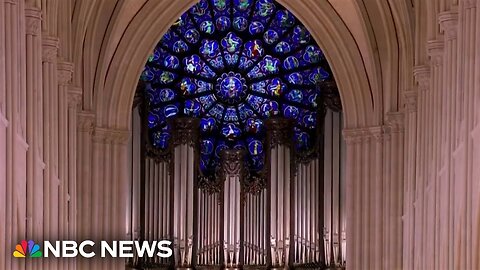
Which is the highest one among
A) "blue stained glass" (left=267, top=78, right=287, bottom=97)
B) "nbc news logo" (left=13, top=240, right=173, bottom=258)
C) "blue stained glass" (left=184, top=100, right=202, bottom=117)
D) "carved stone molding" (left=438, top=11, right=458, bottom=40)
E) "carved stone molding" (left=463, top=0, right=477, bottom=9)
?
"carved stone molding" (left=463, top=0, right=477, bottom=9)

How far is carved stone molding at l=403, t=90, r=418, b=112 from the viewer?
26703mm

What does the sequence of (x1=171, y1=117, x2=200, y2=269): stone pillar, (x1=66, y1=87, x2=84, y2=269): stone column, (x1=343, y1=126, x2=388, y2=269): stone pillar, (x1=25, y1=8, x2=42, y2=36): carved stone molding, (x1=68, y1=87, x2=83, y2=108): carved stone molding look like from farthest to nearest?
(x1=171, y1=117, x2=200, y2=269): stone pillar < (x1=343, y1=126, x2=388, y2=269): stone pillar < (x1=68, y1=87, x2=83, y2=108): carved stone molding < (x1=66, y1=87, x2=84, y2=269): stone column < (x1=25, y1=8, x2=42, y2=36): carved stone molding

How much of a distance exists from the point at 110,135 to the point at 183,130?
335 centimetres

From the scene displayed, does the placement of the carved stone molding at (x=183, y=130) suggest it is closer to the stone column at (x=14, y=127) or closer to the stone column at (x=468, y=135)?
the stone column at (x=14, y=127)

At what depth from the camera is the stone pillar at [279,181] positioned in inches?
1318

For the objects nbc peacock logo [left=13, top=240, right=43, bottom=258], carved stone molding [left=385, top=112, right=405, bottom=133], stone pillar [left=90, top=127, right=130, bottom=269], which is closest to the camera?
nbc peacock logo [left=13, top=240, right=43, bottom=258]

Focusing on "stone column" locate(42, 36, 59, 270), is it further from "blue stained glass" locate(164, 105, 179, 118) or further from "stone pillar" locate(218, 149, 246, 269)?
"stone pillar" locate(218, 149, 246, 269)

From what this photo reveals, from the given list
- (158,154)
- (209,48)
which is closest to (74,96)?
(158,154)

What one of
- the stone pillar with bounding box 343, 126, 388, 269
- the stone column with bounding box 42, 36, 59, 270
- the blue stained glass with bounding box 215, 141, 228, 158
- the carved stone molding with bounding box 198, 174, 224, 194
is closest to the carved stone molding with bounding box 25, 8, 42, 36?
the stone column with bounding box 42, 36, 59, 270

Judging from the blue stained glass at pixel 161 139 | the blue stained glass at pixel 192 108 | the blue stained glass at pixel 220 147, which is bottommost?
the blue stained glass at pixel 220 147

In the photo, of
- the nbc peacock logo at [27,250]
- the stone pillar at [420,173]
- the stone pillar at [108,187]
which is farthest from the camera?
the stone pillar at [108,187]

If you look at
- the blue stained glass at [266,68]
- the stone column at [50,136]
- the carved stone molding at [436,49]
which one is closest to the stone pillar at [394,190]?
the carved stone molding at [436,49]

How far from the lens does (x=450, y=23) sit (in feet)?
74.5

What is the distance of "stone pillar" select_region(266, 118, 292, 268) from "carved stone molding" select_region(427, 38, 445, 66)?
945 centimetres
